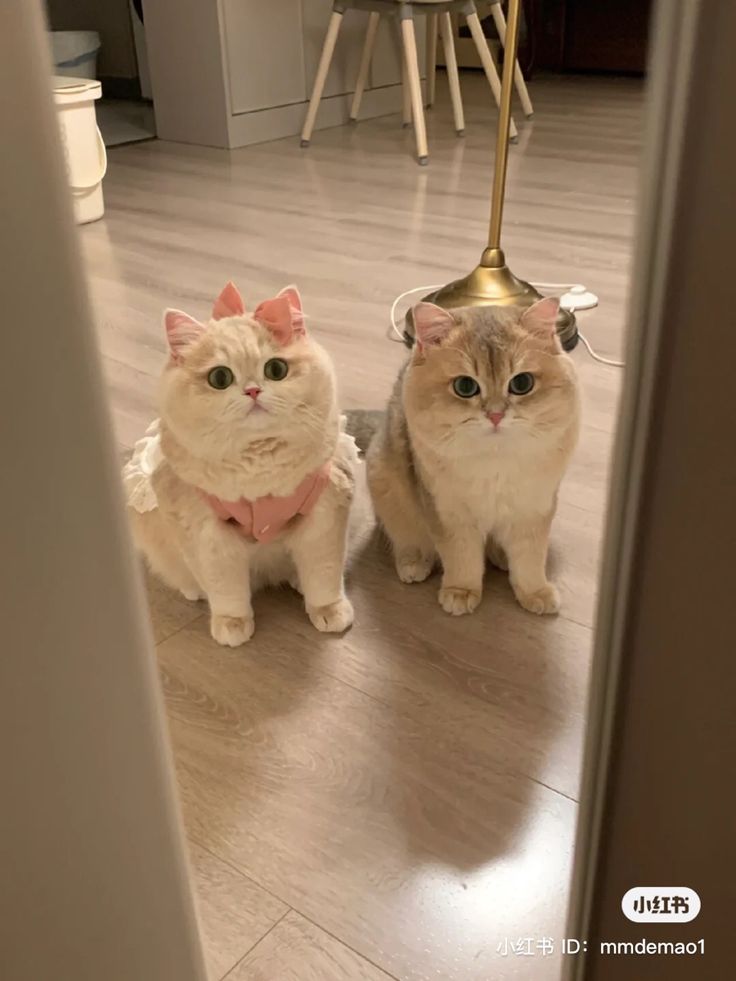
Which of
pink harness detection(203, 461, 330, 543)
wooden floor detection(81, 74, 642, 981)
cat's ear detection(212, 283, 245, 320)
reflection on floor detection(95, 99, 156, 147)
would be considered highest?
cat's ear detection(212, 283, 245, 320)

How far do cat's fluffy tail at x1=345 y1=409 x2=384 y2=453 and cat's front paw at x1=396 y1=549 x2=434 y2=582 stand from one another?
239 millimetres

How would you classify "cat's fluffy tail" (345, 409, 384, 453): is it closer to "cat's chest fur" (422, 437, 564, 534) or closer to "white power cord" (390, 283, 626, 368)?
"cat's chest fur" (422, 437, 564, 534)

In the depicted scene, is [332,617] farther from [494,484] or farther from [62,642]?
[62,642]

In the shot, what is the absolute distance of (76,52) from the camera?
4.78m

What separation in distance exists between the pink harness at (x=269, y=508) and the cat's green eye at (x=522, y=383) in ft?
0.87

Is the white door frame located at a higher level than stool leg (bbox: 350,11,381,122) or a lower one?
higher

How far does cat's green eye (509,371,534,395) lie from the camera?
1110 millimetres

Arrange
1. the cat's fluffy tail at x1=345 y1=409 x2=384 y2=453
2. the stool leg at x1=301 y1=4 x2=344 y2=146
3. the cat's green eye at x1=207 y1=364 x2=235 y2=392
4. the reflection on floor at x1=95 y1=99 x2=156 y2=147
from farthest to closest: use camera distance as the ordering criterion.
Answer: the reflection on floor at x1=95 y1=99 x2=156 y2=147 < the stool leg at x1=301 y1=4 x2=344 y2=146 < the cat's fluffy tail at x1=345 y1=409 x2=384 y2=453 < the cat's green eye at x1=207 y1=364 x2=235 y2=392

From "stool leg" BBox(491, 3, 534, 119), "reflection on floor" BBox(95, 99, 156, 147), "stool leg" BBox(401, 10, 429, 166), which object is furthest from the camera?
"reflection on floor" BBox(95, 99, 156, 147)

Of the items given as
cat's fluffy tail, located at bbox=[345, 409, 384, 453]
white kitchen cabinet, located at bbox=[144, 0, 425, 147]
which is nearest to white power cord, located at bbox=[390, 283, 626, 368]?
cat's fluffy tail, located at bbox=[345, 409, 384, 453]

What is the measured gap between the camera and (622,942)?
0.47 meters

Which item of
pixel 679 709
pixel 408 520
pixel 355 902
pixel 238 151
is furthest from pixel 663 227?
pixel 238 151

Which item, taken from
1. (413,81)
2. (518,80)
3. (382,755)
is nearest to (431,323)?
(382,755)

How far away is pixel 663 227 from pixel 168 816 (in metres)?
0.38
